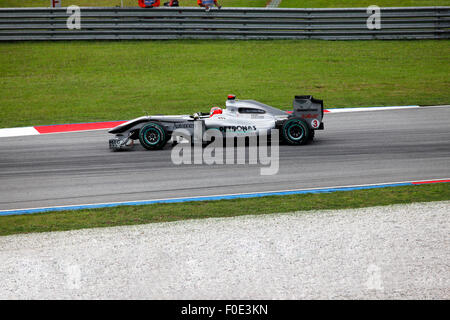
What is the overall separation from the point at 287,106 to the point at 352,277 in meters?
9.66

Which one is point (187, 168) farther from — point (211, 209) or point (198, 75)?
point (198, 75)

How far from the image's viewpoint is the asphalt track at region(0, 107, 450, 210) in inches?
403

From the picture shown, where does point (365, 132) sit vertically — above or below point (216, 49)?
below

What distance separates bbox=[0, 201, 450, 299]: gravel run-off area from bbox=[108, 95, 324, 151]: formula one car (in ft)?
11.9

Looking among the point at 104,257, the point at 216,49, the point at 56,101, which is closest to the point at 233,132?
the point at 104,257

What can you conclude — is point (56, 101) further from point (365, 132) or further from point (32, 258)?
point (32, 258)

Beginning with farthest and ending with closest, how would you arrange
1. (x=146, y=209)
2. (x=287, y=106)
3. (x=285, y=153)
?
(x=287, y=106), (x=285, y=153), (x=146, y=209)

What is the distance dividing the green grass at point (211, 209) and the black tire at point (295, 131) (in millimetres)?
2659

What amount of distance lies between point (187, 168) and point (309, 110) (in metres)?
2.89

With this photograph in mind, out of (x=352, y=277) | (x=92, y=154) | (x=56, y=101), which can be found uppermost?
(x=56, y=101)

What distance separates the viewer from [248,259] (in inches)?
285

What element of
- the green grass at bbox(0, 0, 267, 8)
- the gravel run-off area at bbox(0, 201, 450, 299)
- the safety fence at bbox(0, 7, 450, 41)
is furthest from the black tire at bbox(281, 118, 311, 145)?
the green grass at bbox(0, 0, 267, 8)

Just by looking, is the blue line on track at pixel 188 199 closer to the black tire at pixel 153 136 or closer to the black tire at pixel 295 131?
the black tire at pixel 295 131

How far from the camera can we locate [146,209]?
30.7ft
